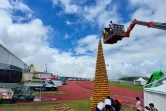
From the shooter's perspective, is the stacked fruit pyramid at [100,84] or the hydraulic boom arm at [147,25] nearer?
the hydraulic boom arm at [147,25]

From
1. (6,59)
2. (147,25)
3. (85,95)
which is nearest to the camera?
(147,25)

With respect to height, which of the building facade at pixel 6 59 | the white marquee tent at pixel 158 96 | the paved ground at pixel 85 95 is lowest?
the paved ground at pixel 85 95

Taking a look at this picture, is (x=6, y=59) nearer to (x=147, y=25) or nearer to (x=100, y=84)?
(x=100, y=84)

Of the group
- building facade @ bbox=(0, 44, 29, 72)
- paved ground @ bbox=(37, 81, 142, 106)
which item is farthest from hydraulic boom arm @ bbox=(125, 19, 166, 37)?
building facade @ bbox=(0, 44, 29, 72)

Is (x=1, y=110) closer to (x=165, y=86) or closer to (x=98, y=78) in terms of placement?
(x=98, y=78)

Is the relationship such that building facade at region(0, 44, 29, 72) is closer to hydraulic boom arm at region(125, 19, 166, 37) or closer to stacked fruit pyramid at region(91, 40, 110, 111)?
stacked fruit pyramid at region(91, 40, 110, 111)

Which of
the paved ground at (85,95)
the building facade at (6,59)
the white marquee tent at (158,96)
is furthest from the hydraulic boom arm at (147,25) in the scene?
the building facade at (6,59)

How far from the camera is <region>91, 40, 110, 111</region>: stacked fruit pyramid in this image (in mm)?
12477

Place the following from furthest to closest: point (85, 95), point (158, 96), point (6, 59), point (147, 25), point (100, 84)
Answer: point (6, 59) → point (85, 95) → point (100, 84) → point (147, 25) → point (158, 96)

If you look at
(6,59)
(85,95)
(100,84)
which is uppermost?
(6,59)

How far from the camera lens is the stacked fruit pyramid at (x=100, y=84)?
12477mm

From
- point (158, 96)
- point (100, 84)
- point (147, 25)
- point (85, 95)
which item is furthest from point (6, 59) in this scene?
point (158, 96)

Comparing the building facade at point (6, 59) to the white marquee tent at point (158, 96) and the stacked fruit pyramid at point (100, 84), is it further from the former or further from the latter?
the white marquee tent at point (158, 96)

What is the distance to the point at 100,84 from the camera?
499 inches
